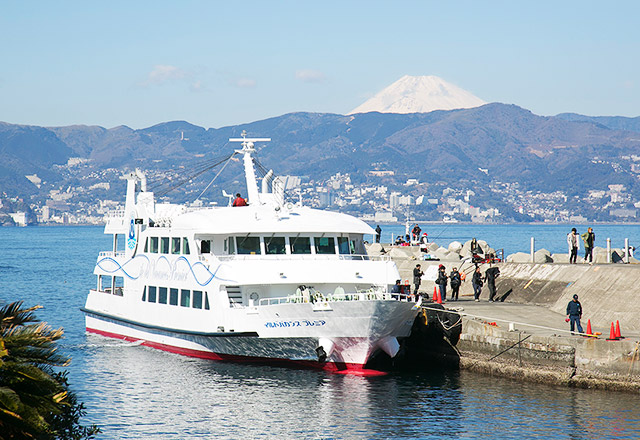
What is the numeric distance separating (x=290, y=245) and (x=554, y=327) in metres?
9.42

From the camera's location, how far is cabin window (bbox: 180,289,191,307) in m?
30.3

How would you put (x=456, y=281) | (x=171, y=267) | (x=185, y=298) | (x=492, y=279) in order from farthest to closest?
(x=492, y=279) < (x=456, y=281) < (x=171, y=267) < (x=185, y=298)

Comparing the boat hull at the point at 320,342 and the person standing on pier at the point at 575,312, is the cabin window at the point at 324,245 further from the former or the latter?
the person standing on pier at the point at 575,312

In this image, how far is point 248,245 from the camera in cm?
2928

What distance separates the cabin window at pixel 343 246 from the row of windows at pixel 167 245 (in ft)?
18.5

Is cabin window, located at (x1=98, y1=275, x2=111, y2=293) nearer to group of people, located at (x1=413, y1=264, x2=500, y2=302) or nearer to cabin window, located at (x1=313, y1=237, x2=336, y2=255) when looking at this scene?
cabin window, located at (x1=313, y1=237, x2=336, y2=255)

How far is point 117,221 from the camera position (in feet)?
126

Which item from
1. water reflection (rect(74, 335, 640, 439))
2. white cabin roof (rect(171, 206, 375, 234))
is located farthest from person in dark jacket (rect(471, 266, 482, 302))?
water reflection (rect(74, 335, 640, 439))

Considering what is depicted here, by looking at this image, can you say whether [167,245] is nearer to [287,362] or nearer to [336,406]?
[287,362]

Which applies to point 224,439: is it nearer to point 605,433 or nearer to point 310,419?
point 310,419

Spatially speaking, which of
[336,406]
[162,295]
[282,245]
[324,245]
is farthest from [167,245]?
[336,406]

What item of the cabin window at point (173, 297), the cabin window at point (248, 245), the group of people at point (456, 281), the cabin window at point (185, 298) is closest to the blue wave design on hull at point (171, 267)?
the cabin window at point (173, 297)

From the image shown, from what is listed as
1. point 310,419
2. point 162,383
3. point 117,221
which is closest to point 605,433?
point 310,419

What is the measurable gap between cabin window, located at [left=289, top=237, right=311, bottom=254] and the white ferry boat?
0.12ft
